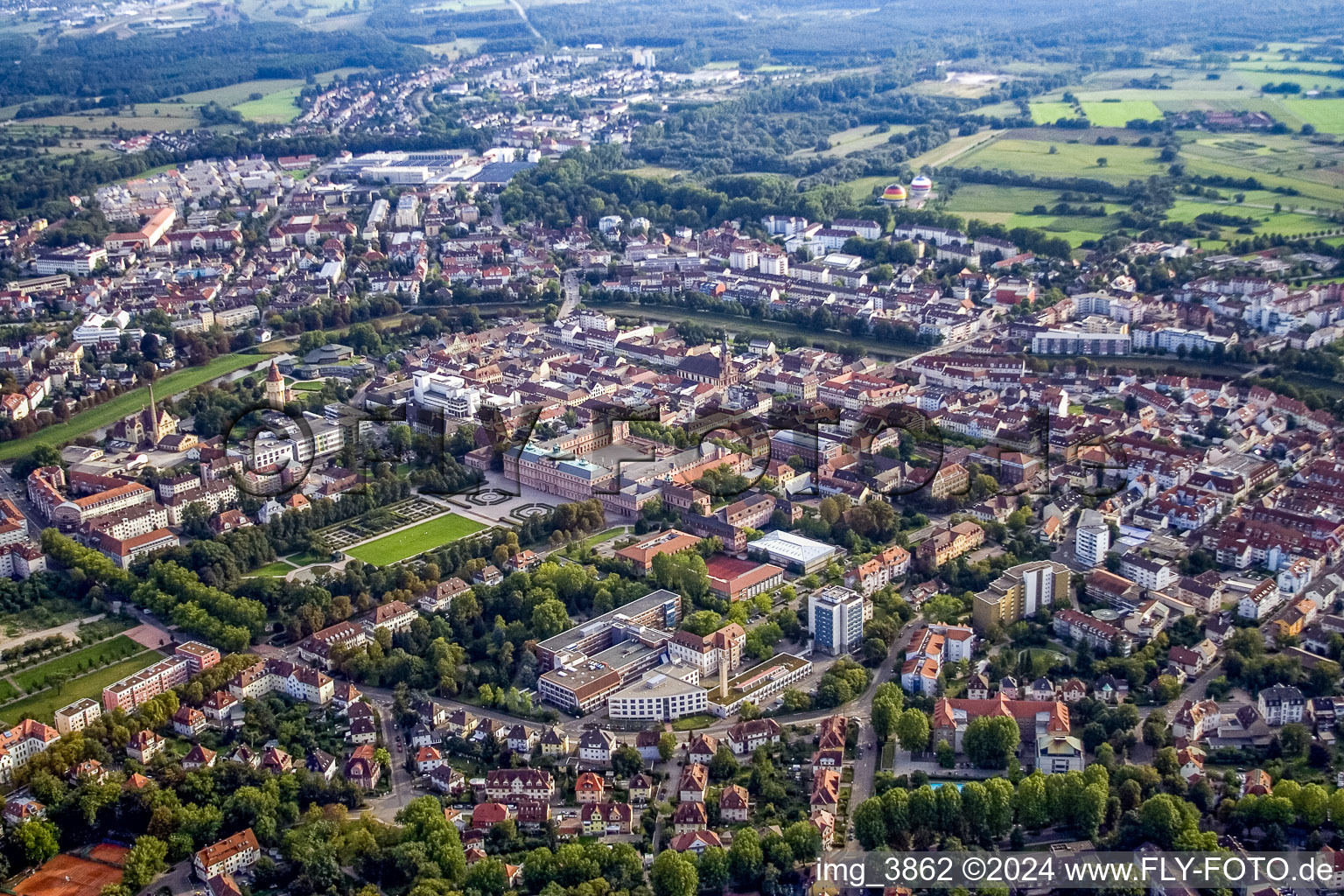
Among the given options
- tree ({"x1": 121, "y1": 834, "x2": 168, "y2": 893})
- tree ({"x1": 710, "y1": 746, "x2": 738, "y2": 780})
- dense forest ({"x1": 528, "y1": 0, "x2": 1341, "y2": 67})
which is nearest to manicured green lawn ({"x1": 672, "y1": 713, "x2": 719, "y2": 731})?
tree ({"x1": 710, "y1": 746, "x2": 738, "y2": 780})

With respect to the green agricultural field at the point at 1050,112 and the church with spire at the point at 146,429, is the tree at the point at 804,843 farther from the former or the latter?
the green agricultural field at the point at 1050,112

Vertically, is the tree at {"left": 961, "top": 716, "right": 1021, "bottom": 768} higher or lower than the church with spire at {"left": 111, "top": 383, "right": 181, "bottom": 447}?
lower

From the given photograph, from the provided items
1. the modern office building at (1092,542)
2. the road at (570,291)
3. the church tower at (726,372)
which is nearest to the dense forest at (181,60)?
the road at (570,291)

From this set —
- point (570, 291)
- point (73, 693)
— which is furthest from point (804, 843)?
point (570, 291)

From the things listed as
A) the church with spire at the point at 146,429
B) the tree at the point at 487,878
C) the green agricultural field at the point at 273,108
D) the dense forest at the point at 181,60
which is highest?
the dense forest at the point at 181,60

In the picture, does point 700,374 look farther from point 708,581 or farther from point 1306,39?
point 1306,39

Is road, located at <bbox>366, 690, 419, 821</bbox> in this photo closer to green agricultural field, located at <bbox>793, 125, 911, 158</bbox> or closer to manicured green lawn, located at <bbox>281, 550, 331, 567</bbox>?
manicured green lawn, located at <bbox>281, 550, 331, 567</bbox>
